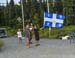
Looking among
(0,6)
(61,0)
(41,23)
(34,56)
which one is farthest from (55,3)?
(34,56)

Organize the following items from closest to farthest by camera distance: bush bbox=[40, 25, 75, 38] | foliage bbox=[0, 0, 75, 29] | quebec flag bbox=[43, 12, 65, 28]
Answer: bush bbox=[40, 25, 75, 38]
quebec flag bbox=[43, 12, 65, 28]
foliage bbox=[0, 0, 75, 29]

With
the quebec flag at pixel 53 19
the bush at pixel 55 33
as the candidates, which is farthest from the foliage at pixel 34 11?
the quebec flag at pixel 53 19

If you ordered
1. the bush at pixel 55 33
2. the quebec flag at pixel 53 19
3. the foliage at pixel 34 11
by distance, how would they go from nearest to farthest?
the bush at pixel 55 33
the quebec flag at pixel 53 19
the foliage at pixel 34 11

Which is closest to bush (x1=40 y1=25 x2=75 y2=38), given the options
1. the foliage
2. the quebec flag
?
the quebec flag

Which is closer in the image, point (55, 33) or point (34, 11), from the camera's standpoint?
point (55, 33)

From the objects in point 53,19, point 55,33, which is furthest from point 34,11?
point 55,33

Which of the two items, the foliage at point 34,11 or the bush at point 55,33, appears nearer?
the bush at point 55,33

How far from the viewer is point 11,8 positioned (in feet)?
179

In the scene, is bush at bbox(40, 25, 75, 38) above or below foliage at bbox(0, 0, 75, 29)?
below

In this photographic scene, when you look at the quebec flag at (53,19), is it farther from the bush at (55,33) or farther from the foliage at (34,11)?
the foliage at (34,11)

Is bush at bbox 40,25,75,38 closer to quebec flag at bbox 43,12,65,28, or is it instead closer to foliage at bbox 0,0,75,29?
quebec flag at bbox 43,12,65,28

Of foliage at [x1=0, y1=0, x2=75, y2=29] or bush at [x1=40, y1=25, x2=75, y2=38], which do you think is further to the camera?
foliage at [x1=0, y1=0, x2=75, y2=29]

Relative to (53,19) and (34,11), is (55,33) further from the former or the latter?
(34,11)

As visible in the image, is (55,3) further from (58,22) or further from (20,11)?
(58,22)
